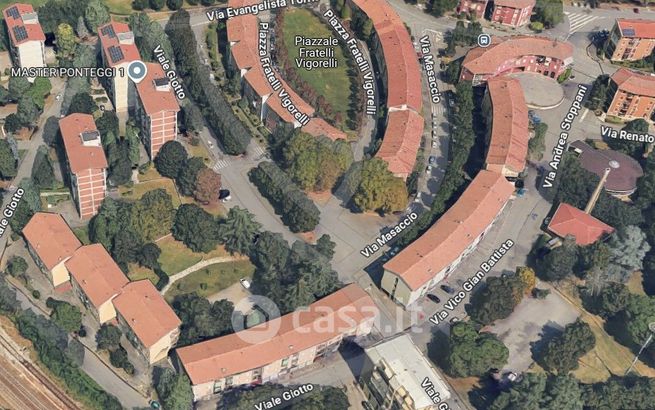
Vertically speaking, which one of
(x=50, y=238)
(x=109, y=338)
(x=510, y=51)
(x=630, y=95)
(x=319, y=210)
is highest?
(x=510, y=51)

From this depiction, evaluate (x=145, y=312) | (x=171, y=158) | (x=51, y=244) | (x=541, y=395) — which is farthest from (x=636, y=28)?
(x=51, y=244)

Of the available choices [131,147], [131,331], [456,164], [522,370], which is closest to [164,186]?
[131,147]

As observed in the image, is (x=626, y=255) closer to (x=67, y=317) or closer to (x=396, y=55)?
(x=396, y=55)

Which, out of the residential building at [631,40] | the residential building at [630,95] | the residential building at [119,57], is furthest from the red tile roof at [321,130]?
the residential building at [631,40]

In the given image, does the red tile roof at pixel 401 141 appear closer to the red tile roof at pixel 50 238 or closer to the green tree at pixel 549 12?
the green tree at pixel 549 12

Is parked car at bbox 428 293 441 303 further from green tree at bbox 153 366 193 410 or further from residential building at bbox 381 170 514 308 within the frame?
green tree at bbox 153 366 193 410

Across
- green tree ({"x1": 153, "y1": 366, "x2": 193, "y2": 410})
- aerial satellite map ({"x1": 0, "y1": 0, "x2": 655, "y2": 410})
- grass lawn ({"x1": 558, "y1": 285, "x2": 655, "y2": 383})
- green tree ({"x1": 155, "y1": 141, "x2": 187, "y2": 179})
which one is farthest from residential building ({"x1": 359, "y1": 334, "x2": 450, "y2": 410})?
green tree ({"x1": 155, "y1": 141, "x2": 187, "y2": 179})

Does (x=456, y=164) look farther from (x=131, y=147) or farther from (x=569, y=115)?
(x=131, y=147)
